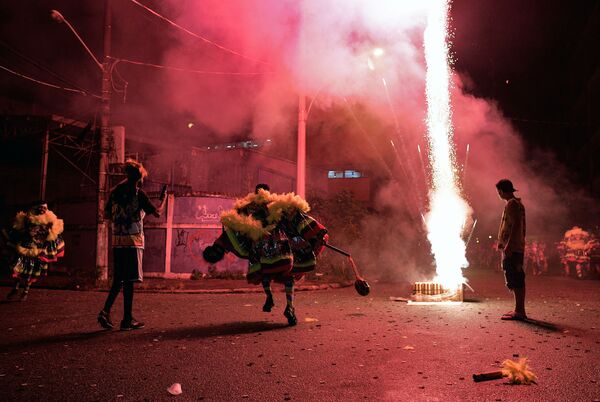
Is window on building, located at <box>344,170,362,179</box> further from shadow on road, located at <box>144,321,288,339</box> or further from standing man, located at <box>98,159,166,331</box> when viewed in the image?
standing man, located at <box>98,159,166,331</box>

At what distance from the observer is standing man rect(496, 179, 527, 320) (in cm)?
783

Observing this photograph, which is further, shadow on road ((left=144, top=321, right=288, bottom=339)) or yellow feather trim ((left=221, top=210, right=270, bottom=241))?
yellow feather trim ((left=221, top=210, right=270, bottom=241))

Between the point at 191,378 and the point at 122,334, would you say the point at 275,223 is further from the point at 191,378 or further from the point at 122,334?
the point at 191,378

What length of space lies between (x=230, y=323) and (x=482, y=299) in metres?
6.23

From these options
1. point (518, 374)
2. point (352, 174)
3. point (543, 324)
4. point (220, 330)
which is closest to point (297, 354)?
point (220, 330)

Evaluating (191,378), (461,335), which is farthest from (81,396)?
(461,335)

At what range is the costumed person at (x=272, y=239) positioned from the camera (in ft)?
23.4

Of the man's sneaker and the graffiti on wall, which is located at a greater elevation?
the graffiti on wall

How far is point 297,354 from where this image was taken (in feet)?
16.9

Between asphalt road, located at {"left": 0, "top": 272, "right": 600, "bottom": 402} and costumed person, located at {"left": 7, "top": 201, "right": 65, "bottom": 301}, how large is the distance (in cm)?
120

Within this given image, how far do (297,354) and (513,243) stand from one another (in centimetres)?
453

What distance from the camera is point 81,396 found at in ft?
12.1

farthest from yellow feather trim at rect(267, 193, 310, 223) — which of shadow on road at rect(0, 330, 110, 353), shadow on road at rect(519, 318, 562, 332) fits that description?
shadow on road at rect(519, 318, 562, 332)

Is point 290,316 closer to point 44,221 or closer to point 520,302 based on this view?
point 520,302
